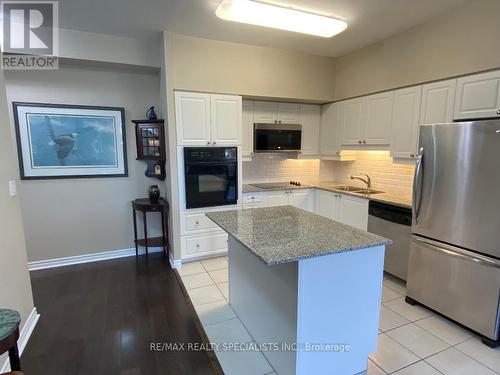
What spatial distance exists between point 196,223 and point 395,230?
238 centimetres

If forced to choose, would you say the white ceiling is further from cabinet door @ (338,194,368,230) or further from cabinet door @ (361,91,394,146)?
cabinet door @ (338,194,368,230)

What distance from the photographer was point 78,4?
95.7 inches

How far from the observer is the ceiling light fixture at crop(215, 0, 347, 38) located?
88.4 inches

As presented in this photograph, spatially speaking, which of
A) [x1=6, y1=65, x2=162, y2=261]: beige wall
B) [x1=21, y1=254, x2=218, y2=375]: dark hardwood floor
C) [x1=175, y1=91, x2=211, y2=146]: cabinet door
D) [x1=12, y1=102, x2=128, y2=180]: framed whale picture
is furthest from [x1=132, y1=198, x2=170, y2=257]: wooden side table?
[x1=175, y1=91, x2=211, y2=146]: cabinet door

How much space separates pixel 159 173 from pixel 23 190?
1.59 metres

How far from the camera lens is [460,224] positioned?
222cm

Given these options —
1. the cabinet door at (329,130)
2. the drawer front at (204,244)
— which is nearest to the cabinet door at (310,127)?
the cabinet door at (329,130)

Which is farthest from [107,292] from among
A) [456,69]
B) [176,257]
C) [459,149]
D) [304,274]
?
[456,69]

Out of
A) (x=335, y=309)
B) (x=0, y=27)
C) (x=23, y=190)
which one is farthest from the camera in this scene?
(x=23, y=190)

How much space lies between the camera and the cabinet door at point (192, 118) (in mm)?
3251

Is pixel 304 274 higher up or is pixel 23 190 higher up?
pixel 23 190

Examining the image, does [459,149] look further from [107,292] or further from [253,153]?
[107,292]

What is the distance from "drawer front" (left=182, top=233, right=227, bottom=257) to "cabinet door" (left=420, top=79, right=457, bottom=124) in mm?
2814

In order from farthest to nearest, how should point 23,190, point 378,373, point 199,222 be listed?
point 199,222 → point 23,190 → point 378,373
